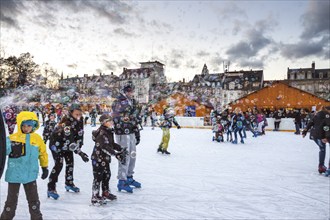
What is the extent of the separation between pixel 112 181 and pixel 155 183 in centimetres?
78

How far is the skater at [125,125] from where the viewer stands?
4180 millimetres

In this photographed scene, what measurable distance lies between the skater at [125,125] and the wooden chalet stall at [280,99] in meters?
22.0

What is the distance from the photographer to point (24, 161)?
2.70 meters

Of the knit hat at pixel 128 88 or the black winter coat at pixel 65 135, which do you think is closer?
the black winter coat at pixel 65 135

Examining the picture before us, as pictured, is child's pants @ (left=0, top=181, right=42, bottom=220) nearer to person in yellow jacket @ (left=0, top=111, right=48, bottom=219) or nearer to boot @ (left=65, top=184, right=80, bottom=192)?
person in yellow jacket @ (left=0, top=111, right=48, bottom=219)

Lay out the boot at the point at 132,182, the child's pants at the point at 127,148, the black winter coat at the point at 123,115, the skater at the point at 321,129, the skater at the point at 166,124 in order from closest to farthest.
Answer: the black winter coat at the point at 123,115
the child's pants at the point at 127,148
the boot at the point at 132,182
the skater at the point at 321,129
the skater at the point at 166,124

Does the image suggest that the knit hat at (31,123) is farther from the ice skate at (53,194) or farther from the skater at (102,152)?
the ice skate at (53,194)

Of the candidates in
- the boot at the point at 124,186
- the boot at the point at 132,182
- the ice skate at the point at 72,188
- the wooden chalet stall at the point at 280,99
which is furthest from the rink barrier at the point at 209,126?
the ice skate at the point at 72,188

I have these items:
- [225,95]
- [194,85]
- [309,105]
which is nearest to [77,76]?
[194,85]

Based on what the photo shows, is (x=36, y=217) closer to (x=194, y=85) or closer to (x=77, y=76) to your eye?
(x=194, y=85)

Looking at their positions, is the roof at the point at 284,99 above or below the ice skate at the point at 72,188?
above

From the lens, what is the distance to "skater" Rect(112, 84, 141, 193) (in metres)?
4.18

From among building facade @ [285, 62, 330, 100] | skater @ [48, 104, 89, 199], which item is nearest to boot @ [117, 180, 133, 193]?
skater @ [48, 104, 89, 199]

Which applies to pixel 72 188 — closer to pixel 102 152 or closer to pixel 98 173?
pixel 98 173
